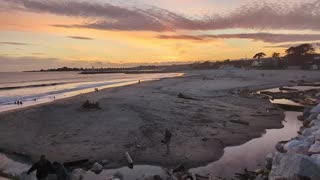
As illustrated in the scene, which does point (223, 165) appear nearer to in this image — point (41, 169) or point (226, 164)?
point (226, 164)

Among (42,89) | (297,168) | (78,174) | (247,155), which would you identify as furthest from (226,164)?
(42,89)

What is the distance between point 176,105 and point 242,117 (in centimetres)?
668

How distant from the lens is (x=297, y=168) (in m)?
12.5

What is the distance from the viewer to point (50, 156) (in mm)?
18453

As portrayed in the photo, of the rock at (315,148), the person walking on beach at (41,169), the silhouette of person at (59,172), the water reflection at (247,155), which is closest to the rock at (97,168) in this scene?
the silhouette of person at (59,172)

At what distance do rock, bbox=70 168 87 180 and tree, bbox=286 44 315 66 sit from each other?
127m

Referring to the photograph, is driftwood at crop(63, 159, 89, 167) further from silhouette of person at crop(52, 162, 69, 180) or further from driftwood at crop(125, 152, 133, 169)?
silhouette of person at crop(52, 162, 69, 180)

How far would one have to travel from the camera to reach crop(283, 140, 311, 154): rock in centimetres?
Result: 1661

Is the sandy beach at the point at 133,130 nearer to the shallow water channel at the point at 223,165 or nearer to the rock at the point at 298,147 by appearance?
the shallow water channel at the point at 223,165

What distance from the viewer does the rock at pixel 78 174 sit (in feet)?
49.3

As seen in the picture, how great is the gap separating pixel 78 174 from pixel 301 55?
435 feet

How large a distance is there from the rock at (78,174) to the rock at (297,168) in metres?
7.35

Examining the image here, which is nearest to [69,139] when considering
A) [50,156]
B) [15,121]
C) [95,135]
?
[95,135]

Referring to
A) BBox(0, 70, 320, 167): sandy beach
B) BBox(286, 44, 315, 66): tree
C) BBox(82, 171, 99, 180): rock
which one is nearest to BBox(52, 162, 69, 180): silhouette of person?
BBox(82, 171, 99, 180): rock
